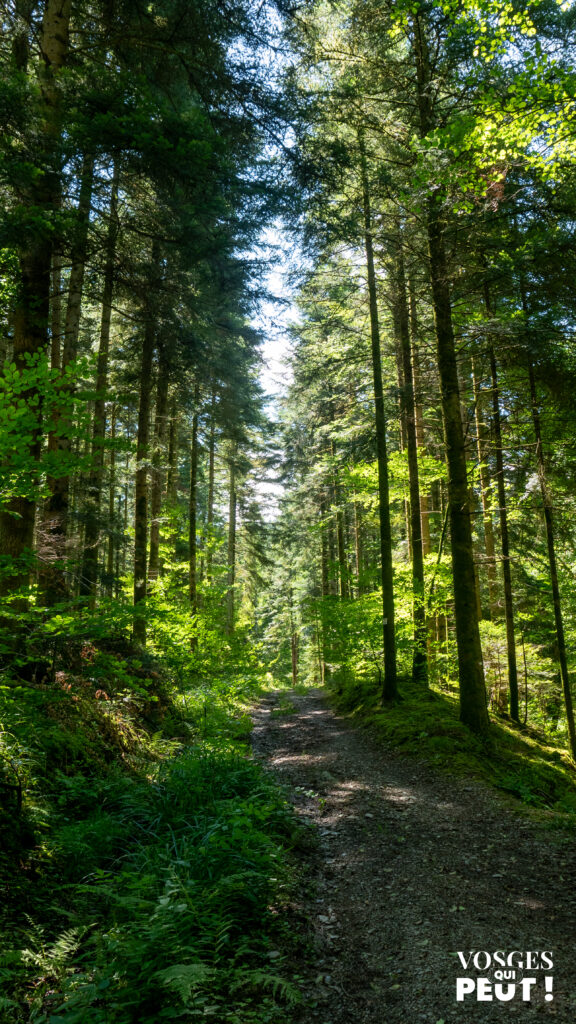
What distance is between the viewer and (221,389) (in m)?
16.1

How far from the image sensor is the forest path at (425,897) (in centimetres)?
280

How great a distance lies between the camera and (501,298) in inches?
454

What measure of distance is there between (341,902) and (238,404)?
611 inches

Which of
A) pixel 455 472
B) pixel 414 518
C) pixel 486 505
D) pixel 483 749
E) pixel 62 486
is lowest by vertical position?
pixel 483 749

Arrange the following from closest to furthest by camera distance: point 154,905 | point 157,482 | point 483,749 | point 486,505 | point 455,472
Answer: point 154,905
point 483,749
point 455,472
point 157,482
point 486,505

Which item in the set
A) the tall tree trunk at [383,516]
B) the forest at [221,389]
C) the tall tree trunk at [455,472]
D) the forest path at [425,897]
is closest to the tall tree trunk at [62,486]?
the forest at [221,389]

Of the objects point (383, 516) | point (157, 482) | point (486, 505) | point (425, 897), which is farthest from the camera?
point (486, 505)

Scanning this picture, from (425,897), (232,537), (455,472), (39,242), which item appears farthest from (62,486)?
(232,537)

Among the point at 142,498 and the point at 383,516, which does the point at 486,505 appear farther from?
the point at 142,498

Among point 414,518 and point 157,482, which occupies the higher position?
point 157,482

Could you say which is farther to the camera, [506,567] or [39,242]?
[506,567]

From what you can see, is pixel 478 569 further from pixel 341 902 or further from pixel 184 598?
pixel 341 902

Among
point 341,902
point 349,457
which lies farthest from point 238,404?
point 341,902

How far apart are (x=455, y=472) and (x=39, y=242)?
762cm
